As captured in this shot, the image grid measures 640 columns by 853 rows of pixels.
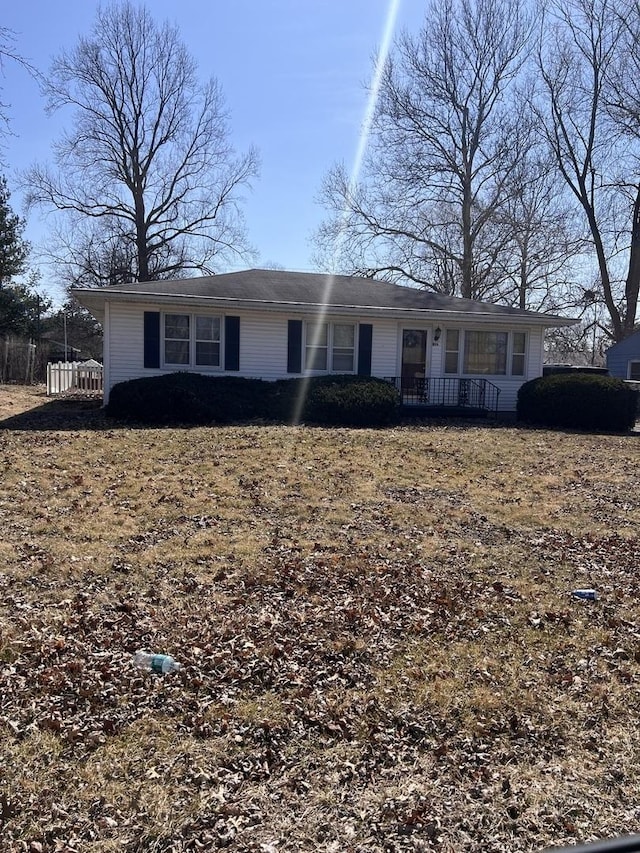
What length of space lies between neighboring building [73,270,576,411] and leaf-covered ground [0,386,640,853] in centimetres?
745

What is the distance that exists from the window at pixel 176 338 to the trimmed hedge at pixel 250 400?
53.2 inches

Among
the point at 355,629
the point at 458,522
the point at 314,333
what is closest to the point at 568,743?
the point at 355,629

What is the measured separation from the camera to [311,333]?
16609 mm

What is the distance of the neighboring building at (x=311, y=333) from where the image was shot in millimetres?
15305

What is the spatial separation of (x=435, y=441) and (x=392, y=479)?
10.9ft

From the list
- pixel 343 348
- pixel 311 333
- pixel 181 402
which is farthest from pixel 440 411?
pixel 181 402

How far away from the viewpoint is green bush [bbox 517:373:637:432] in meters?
14.9

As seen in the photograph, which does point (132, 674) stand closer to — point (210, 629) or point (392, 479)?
point (210, 629)

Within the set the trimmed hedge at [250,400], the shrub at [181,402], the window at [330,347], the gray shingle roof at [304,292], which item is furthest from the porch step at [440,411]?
the shrub at [181,402]

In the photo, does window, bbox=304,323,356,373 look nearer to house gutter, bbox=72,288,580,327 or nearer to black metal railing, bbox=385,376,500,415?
house gutter, bbox=72,288,580,327

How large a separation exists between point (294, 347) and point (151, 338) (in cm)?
365

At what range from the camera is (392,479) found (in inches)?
360

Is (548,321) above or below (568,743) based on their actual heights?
above

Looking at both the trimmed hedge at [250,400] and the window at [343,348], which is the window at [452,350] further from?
the trimmed hedge at [250,400]
